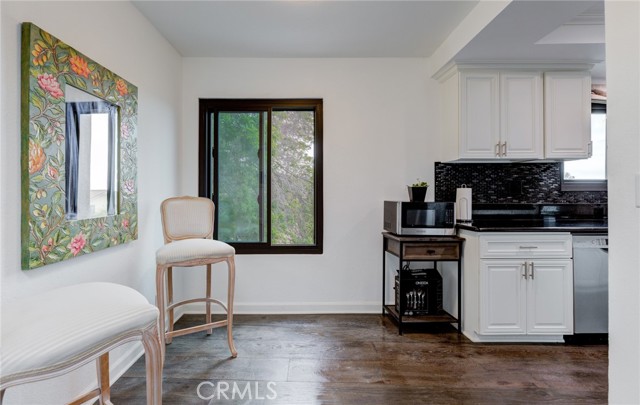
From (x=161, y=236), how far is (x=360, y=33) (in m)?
2.33

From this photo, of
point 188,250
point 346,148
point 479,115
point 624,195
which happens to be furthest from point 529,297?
point 188,250

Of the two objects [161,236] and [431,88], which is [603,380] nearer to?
[431,88]

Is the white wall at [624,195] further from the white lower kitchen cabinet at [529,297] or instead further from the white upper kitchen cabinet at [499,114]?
the white upper kitchen cabinet at [499,114]

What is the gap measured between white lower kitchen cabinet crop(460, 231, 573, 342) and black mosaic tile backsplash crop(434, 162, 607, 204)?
752mm

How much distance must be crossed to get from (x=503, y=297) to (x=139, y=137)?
2.93 m

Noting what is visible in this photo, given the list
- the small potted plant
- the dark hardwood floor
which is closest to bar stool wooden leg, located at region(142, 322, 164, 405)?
the dark hardwood floor

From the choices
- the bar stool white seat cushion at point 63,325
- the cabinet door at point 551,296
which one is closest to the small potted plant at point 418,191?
the cabinet door at point 551,296

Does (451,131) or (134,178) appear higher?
(451,131)

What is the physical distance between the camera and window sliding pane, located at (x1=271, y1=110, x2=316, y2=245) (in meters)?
3.61

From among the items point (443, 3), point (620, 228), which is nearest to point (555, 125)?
point (443, 3)

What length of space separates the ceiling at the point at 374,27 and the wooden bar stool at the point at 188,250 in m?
1.37

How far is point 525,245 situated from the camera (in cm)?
279

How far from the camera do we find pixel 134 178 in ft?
8.18

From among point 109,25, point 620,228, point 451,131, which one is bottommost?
point 620,228
